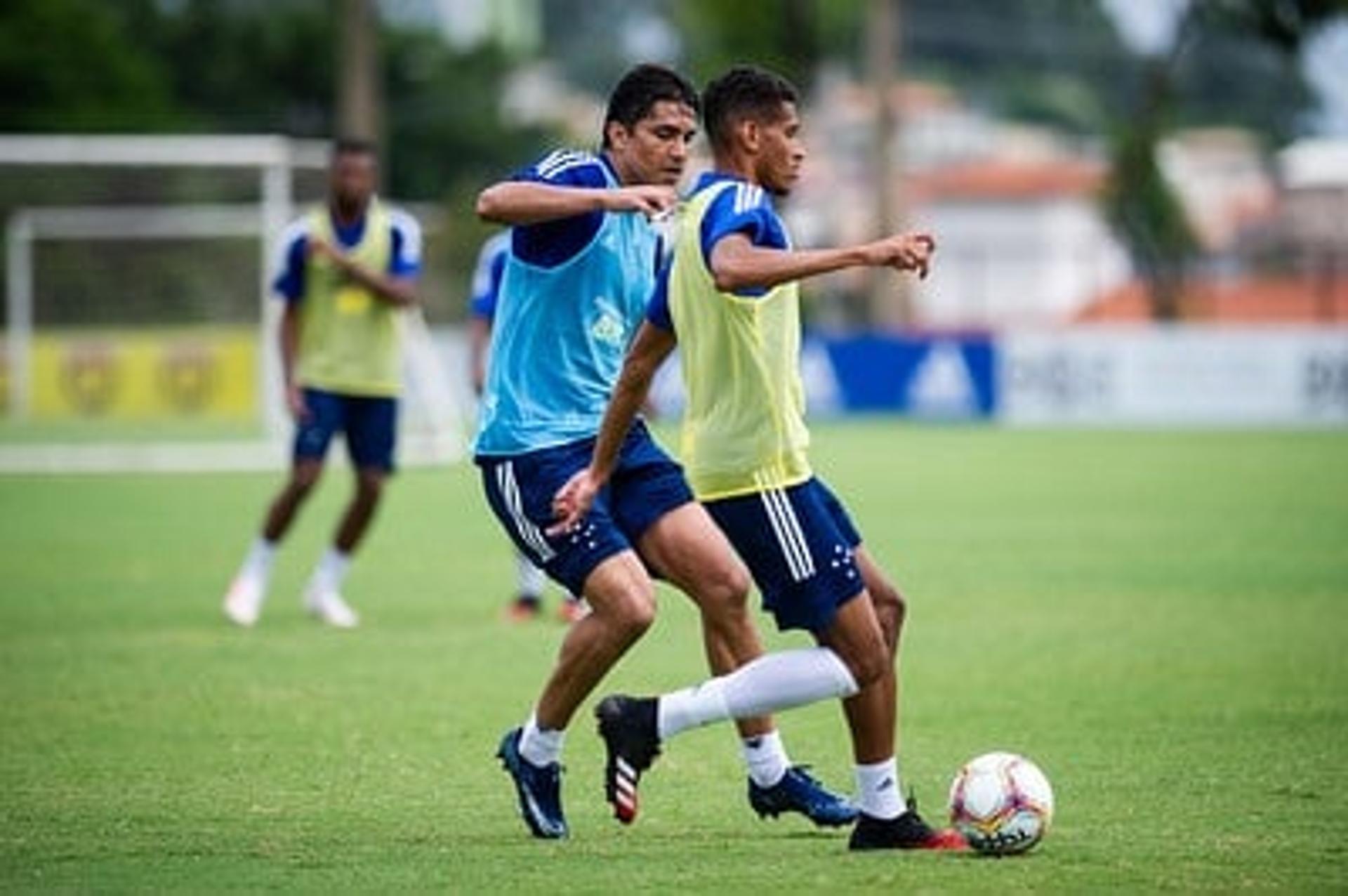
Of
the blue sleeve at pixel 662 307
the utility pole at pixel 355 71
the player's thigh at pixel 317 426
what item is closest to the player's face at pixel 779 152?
the blue sleeve at pixel 662 307

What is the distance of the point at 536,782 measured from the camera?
34.9ft

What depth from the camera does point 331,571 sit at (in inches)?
729

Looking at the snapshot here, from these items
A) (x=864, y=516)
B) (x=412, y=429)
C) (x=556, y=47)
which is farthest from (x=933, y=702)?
(x=556, y=47)

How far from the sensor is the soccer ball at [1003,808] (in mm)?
9836

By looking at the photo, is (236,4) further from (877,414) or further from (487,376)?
(487,376)

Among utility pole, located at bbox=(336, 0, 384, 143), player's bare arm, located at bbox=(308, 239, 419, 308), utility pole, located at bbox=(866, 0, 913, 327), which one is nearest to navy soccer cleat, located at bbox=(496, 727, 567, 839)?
player's bare arm, located at bbox=(308, 239, 419, 308)

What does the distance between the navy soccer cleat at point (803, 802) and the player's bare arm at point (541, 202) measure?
6.70ft

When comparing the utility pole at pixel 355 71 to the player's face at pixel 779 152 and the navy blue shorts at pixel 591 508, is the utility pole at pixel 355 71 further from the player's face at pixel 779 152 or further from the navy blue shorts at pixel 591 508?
the player's face at pixel 779 152

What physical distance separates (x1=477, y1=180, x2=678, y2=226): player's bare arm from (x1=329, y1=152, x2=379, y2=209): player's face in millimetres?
8420

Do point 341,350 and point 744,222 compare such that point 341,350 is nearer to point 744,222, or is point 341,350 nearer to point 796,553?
point 796,553

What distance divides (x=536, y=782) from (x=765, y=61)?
56.7 metres

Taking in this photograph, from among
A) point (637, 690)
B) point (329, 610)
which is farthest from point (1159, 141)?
point (637, 690)

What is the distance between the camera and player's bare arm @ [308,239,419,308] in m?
18.7

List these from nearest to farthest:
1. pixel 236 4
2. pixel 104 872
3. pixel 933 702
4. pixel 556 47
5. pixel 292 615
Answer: pixel 104 872 < pixel 933 702 < pixel 292 615 < pixel 236 4 < pixel 556 47
